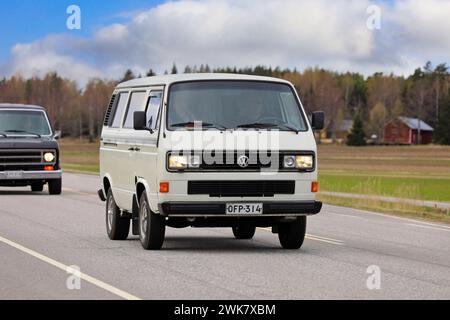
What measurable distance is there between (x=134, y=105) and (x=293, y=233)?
9.70ft

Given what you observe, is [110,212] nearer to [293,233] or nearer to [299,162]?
[293,233]

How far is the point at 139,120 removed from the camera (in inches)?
564

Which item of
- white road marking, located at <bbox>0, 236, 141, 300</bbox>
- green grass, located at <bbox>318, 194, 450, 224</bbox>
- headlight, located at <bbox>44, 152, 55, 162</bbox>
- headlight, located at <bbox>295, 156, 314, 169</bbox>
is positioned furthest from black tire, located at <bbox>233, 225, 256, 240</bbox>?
headlight, located at <bbox>44, 152, 55, 162</bbox>

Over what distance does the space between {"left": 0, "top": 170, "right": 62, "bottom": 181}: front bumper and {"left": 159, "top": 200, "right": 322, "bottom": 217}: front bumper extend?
49.6 ft

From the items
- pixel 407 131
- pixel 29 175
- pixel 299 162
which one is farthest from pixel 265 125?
pixel 407 131

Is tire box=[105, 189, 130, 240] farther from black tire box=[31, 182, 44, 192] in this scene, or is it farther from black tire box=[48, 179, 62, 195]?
black tire box=[31, 182, 44, 192]

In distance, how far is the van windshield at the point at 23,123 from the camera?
28.4 metres

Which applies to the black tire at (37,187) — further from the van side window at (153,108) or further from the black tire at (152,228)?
the black tire at (152,228)

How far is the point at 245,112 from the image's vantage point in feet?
47.3

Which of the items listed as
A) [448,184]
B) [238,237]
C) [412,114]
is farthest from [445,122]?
[238,237]

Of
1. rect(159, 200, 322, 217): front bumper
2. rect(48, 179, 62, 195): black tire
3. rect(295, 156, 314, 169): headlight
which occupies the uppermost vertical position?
rect(295, 156, 314, 169): headlight

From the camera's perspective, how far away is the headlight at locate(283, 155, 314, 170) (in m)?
13.9

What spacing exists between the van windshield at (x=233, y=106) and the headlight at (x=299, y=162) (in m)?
0.47
